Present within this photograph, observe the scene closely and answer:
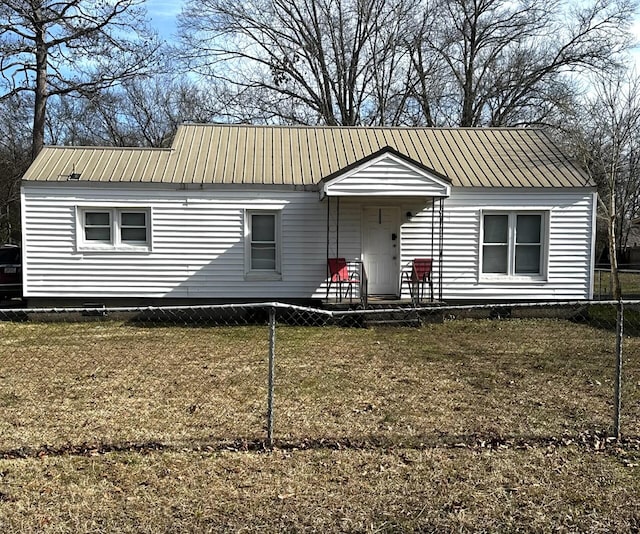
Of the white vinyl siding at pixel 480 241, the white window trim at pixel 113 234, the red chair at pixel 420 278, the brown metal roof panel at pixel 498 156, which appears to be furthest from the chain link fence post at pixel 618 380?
the white window trim at pixel 113 234

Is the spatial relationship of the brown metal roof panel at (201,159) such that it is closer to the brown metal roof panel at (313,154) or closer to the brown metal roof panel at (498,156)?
the brown metal roof panel at (313,154)

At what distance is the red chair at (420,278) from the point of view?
40.6 feet

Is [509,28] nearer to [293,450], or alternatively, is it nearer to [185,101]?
[185,101]

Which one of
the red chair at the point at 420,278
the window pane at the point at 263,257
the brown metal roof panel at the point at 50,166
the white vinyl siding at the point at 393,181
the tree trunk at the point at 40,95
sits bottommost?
the red chair at the point at 420,278

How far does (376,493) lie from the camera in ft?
13.2

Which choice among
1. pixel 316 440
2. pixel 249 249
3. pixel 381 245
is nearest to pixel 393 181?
pixel 381 245

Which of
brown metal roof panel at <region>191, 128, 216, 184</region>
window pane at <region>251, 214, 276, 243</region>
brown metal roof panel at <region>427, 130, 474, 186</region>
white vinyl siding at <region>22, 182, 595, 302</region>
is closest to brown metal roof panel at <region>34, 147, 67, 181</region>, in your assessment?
white vinyl siding at <region>22, 182, 595, 302</region>

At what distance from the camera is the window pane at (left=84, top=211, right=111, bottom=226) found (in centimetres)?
1282

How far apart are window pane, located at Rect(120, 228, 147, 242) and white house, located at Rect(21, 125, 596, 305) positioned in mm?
32

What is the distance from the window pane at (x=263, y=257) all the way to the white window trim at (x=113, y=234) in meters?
2.45

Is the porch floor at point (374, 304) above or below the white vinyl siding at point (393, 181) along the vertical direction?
below

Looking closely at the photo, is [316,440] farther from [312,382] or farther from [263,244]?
[263,244]

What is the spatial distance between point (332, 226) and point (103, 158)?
19.6 feet

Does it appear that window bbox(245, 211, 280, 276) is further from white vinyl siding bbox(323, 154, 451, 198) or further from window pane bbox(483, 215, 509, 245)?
window pane bbox(483, 215, 509, 245)
